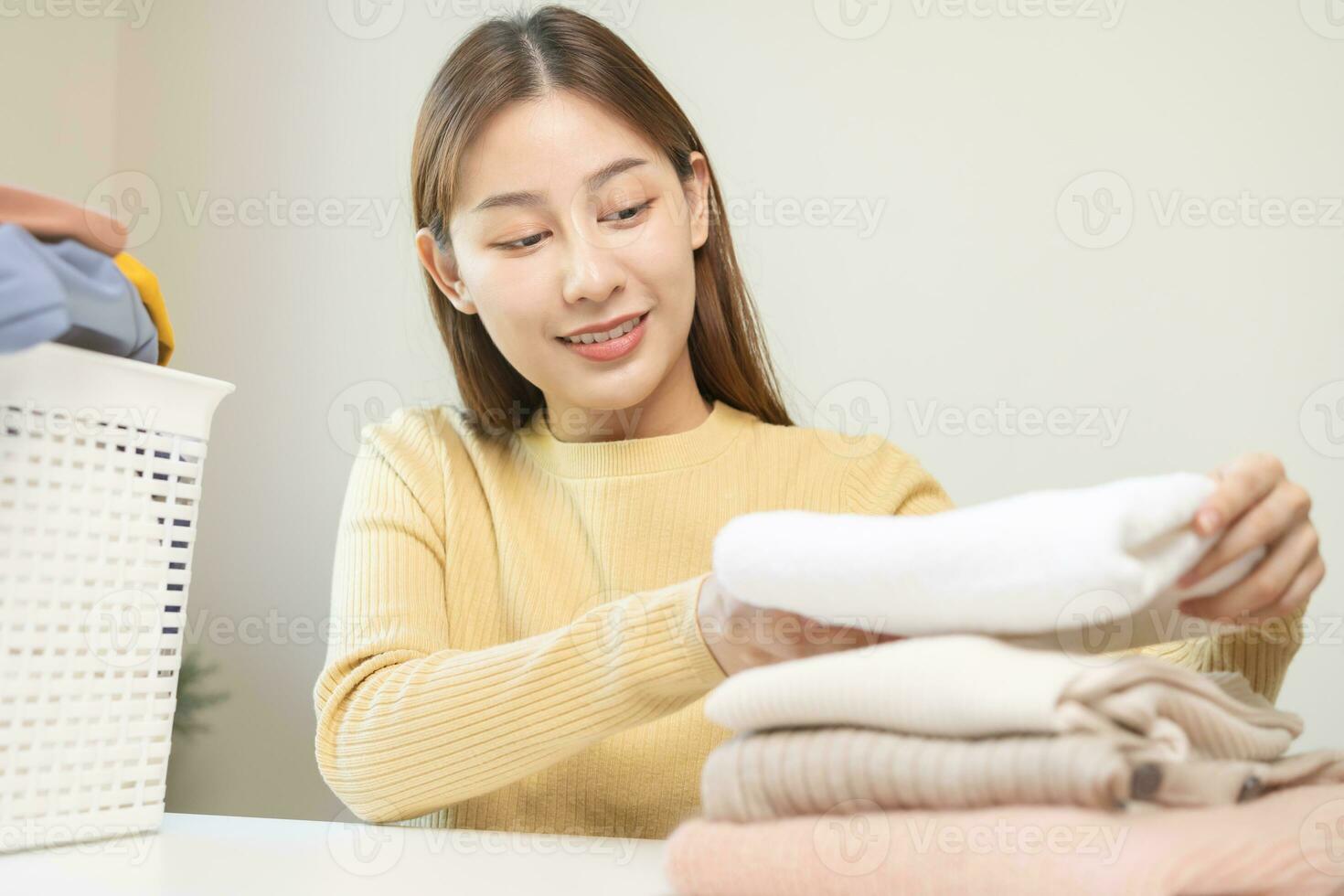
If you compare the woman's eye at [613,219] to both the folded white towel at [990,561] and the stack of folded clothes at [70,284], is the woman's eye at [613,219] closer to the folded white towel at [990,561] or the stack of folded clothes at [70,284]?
the stack of folded clothes at [70,284]

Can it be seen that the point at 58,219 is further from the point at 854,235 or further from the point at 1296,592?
the point at 854,235

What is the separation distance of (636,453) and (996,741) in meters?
0.78

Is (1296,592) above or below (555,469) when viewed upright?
below

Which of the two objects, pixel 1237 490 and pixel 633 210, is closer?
pixel 1237 490

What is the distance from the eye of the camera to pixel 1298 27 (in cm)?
179

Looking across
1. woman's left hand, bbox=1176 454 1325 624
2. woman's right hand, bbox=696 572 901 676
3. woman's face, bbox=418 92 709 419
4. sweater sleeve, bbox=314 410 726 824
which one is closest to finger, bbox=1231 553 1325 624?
woman's left hand, bbox=1176 454 1325 624

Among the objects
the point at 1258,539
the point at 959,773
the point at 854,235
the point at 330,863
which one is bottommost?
the point at 330,863

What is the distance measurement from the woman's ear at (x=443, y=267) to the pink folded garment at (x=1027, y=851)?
81 centimetres

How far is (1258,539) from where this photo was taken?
0.59 meters

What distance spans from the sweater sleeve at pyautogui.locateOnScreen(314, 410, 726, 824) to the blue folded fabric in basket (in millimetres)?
324

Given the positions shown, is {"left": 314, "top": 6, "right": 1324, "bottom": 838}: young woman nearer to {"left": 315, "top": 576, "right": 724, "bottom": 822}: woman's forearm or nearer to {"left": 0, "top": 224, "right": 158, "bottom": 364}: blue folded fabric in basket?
{"left": 315, "top": 576, "right": 724, "bottom": 822}: woman's forearm

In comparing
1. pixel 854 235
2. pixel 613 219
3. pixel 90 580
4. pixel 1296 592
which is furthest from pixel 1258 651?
pixel 854 235

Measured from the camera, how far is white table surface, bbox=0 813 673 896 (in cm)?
69

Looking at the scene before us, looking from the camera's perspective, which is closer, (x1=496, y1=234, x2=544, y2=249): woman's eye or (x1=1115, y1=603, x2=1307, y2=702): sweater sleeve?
(x1=1115, y1=603, x2=1307, y2=702): sweater sleeve
